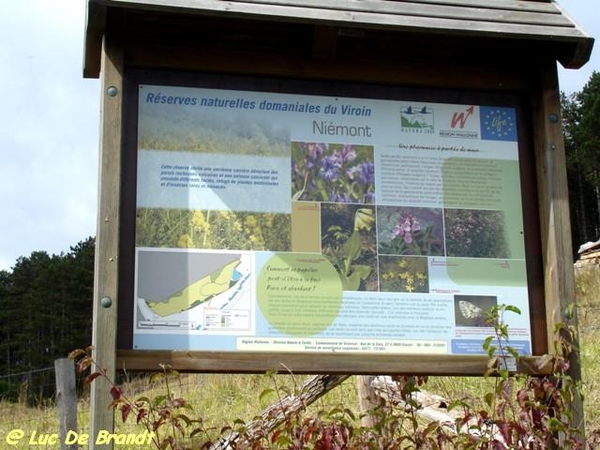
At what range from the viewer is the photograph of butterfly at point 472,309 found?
423 centimetres

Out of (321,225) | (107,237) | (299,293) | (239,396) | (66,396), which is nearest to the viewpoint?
(107,237)

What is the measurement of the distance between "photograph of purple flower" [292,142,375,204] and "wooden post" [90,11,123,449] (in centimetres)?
87

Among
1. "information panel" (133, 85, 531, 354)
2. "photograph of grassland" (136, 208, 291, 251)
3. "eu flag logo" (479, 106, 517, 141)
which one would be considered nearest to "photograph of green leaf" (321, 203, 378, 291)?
"information panel" (133, 85, 531, 354)

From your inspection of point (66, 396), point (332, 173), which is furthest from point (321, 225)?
point (66, 396)

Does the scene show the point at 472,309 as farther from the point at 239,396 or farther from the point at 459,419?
the point at 239,396

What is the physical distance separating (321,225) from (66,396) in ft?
13.2

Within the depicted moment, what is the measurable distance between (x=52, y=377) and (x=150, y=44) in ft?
68.9

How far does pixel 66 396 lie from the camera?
7328 mm

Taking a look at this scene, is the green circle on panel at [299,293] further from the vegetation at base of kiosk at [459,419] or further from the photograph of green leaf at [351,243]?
the vegetation at base of kiosk at [459,419]

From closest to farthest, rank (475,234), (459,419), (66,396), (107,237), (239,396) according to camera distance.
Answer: (459,419), (107,237), (475,234), (66,396), (239,396)

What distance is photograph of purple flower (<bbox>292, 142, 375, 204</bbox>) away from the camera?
4254 millimetres

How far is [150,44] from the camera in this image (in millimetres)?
4293

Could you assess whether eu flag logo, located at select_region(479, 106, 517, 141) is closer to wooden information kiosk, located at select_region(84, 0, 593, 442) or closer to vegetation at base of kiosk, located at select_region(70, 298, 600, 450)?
wooden information kiosk, located at select_region(84, 0, 593, 442)

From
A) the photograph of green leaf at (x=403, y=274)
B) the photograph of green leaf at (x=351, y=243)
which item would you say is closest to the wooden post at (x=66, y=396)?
the photograph of green leaf at (x=351, y=243)
